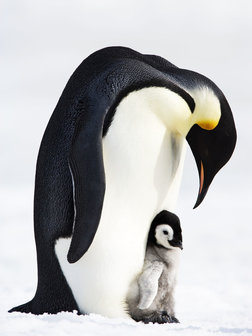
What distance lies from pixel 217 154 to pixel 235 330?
4.19 feet

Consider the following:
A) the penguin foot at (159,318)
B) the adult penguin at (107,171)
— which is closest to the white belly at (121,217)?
the adult penguin at (107,171)

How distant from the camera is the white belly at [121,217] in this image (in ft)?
14.3

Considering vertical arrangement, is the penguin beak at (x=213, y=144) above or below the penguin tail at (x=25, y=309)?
above

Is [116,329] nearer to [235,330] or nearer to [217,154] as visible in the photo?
[235,330]

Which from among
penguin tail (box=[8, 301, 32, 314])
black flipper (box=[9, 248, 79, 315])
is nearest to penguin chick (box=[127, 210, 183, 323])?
black flipper (box=[9, 248, 79, 315])

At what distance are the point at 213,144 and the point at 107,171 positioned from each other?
2.53 feet

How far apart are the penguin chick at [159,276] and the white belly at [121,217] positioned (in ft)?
0.16

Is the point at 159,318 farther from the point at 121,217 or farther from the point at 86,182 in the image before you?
the point at 86,182

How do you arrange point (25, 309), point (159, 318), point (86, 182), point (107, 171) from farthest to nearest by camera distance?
point (25, 309)
point (159, 318)
point (107, 171)
point (86, 182)

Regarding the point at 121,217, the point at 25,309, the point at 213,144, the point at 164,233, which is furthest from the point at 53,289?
the point at 213,144

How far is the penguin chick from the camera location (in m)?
4.42

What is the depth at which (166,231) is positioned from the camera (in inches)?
177

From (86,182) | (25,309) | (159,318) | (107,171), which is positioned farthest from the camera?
(25,309)

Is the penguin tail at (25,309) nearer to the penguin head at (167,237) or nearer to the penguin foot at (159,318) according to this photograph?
the penguin foot at (159,318)
